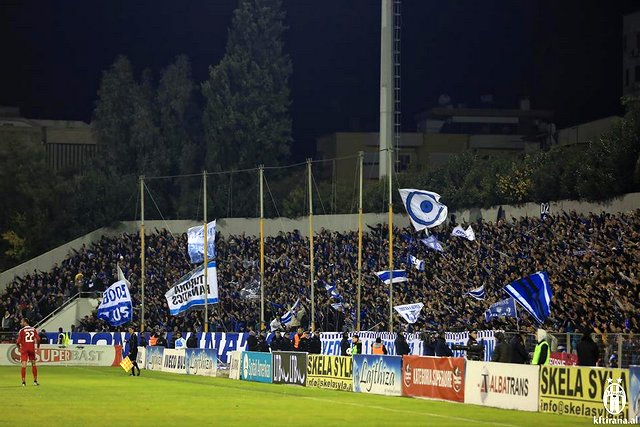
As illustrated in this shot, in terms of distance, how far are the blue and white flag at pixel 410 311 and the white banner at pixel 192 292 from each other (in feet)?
40.2

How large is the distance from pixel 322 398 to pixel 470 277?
2142cm

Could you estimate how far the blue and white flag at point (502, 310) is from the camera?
46.9 m

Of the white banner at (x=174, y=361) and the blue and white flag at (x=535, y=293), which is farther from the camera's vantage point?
the white banner at (x=174, y=361)

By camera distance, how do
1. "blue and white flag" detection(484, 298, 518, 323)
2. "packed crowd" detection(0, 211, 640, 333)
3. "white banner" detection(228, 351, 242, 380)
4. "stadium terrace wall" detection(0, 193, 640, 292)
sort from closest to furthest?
"packed crowd" detection(0, 211, 640, 333) < "white banner" detection(228, 351, 242, 380) < "blue and white flag" detection(484, 298, 518, 323) < "stadium terrace wall" detection(0, 193, 640, 292)

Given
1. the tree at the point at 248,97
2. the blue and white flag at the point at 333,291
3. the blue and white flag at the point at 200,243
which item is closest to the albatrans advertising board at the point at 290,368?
the blue and white flag at the point at 333,291

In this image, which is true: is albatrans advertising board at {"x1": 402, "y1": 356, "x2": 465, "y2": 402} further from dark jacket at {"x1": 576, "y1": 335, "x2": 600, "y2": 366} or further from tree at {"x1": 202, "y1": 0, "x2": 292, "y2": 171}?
tree at {"x1": 202, "y1": 0, "x2": 292, "y2": 171}

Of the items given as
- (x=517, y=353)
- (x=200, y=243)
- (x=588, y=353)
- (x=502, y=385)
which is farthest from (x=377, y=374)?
(x=200, y=243)

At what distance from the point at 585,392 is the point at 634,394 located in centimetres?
209

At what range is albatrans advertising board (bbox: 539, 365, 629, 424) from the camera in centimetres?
2489

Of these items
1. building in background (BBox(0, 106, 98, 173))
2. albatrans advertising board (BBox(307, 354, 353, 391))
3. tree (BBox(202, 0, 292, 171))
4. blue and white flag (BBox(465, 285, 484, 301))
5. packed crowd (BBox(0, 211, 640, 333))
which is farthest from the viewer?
building in background (BBox(0, 106, 98, 173))

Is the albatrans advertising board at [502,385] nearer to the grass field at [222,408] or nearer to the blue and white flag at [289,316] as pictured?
the grass field at [222,408]

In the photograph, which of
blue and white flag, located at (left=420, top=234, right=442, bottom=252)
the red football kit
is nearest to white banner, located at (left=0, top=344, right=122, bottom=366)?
blue and white flag, located at (left=420, top=234, right=442, bottom=252)

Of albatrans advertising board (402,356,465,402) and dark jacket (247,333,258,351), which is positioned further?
dark jacket (247,333,258,351)

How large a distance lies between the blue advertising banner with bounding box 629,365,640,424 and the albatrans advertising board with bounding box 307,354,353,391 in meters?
14.0
